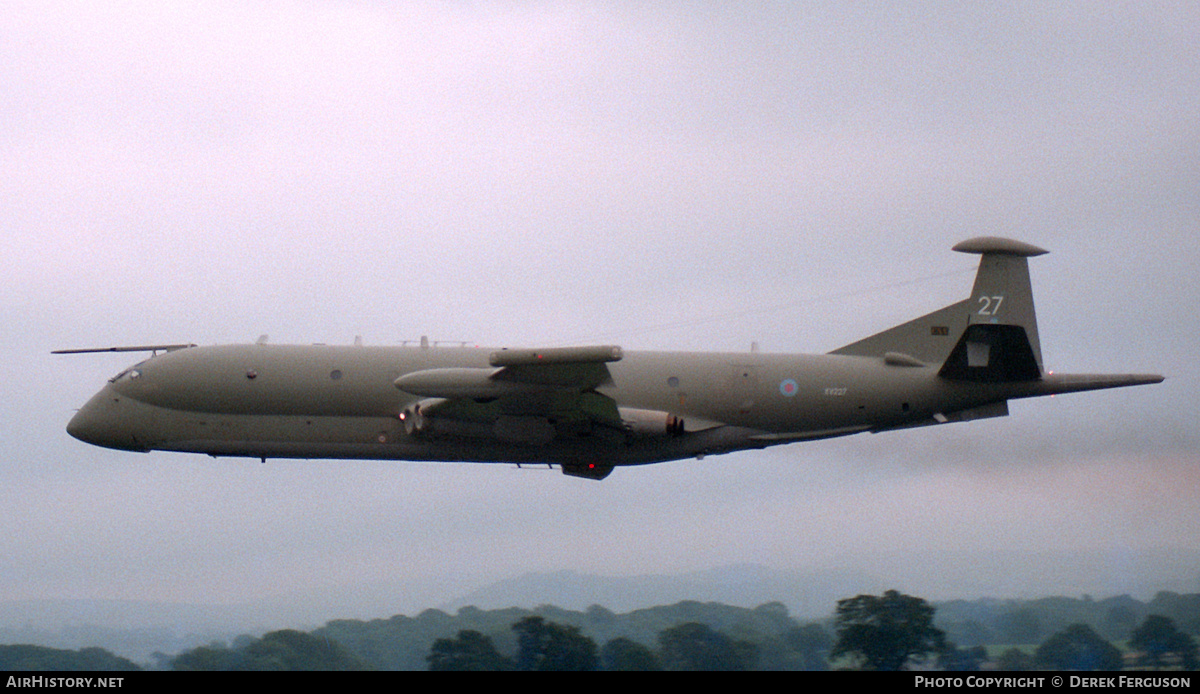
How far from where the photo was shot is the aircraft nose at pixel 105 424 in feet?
98.6

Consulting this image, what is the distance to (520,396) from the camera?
90.3 feet

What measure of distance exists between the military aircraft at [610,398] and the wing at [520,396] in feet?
0.20

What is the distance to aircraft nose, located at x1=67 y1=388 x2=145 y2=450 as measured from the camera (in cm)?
3006

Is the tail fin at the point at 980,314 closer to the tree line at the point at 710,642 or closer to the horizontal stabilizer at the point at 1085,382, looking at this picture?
the horizontal stabilizer at the point at 1085,382

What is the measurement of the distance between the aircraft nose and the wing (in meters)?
8.08

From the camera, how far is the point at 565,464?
98.1ft

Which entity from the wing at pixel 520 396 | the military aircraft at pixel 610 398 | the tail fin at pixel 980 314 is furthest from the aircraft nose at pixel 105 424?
the tail fin at pixel 980 314

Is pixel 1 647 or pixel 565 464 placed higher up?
pixel 565 464

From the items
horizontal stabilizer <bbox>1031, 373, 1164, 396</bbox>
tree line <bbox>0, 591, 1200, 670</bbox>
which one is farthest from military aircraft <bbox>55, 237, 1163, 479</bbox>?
tree line <bbox>0, 591, 1200, 670</bbox>

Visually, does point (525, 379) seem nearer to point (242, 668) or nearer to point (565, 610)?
point (565, 610)

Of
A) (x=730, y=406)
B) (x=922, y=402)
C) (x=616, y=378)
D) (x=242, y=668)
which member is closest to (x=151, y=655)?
(x=242, y=668)

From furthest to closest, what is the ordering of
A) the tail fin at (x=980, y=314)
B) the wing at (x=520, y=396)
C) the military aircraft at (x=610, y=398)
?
the tail fin at (x=980, y=314)
the military aircraft at (x=610, y=398)
the wing at (x=520, y=396)

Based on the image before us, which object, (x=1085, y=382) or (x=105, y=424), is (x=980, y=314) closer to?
(x=1085, y=382)
